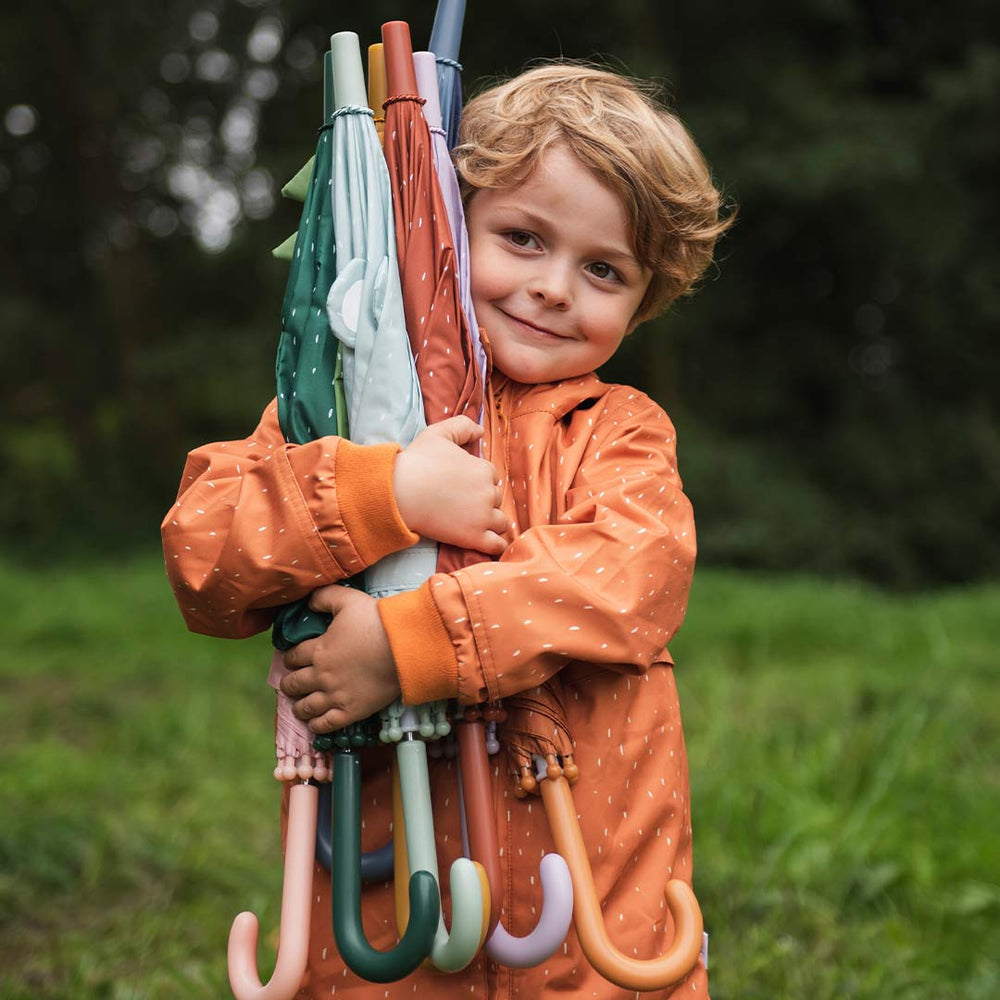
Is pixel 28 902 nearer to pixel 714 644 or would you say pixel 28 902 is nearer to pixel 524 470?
pixel 524 470

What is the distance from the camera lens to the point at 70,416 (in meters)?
11.2

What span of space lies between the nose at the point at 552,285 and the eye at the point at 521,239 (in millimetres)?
35

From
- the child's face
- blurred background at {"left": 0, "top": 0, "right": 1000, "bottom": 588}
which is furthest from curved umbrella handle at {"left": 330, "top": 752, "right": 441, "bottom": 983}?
blurred background at {"left": 0, "top": 0, "right": 1000, "bottom": 588}

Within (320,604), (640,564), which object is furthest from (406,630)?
(640,564)

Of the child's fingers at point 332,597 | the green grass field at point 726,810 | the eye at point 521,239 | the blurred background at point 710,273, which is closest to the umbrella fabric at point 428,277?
the eye at point 521,239

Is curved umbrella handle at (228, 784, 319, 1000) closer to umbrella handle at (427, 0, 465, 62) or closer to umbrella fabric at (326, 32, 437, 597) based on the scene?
umbrella fabric at (326, 32, 437, 597)

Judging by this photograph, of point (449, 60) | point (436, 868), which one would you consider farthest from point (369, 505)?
point (449, 60)

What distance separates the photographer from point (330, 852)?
4.96 feet

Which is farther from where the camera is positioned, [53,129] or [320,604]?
[53,129]

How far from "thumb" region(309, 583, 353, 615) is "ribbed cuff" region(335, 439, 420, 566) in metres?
0.06

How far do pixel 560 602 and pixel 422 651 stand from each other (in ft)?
0.54

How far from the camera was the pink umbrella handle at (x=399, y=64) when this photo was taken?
1590 mm

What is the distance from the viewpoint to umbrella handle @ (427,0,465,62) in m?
1.69

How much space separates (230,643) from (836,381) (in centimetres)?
645
